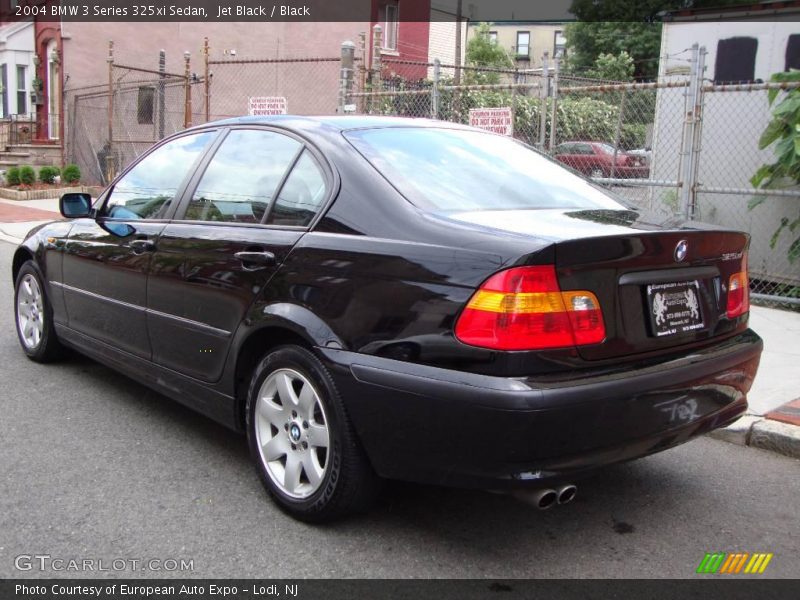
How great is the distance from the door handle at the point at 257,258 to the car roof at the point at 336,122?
65 centimetres

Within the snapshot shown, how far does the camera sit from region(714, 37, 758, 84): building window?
9125 mm

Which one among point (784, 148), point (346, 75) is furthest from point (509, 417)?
point (346, 75)

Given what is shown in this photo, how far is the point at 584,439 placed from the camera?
2.71 meters

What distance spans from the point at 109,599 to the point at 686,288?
2439mm

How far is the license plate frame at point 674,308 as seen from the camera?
2.98 metres

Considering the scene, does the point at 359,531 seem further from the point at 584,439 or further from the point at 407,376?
the point at 584,439

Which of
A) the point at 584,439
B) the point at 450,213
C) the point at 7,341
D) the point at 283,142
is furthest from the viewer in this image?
the point at 7,341

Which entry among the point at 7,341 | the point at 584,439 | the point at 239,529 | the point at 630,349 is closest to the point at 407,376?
the point at 584,439

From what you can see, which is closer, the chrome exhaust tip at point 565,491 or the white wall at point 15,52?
the chrome exhaust tip at point 565,491

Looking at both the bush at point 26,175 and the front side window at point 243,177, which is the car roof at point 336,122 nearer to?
the front side window at point 243,177

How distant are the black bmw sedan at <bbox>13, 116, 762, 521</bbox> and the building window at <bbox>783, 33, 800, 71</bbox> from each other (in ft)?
20.3

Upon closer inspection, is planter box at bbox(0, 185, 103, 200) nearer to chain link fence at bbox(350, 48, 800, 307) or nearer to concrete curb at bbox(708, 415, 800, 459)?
chain link fence at bbox(350, 48, 800, 307)

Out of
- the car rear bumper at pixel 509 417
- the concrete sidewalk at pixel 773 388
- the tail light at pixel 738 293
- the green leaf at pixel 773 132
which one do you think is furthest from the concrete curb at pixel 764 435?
the green leaf at pixel 773 132
